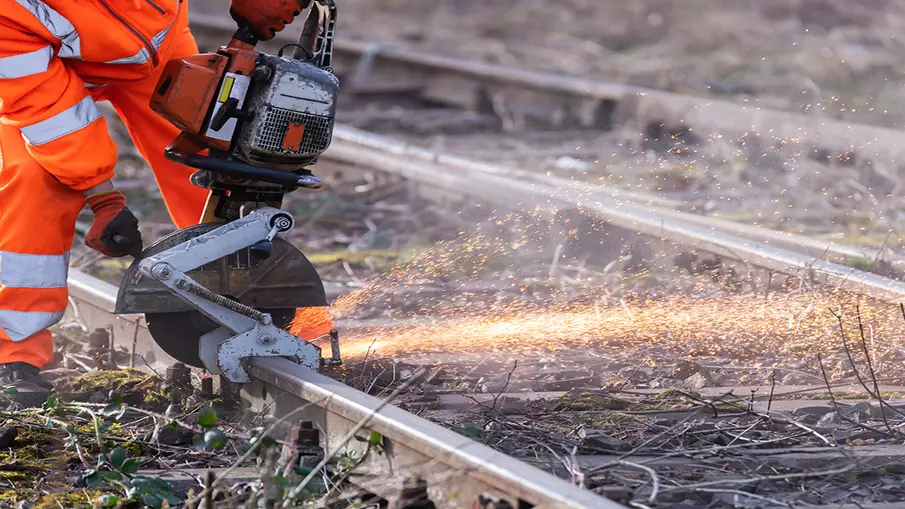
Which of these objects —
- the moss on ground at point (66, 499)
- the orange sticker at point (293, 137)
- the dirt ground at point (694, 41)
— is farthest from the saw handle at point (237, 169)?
the dirt ground at point (694, 41)

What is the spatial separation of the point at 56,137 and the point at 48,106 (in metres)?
0.11

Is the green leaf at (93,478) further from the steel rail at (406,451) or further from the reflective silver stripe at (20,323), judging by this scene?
the reflective silver stripe at (20,323)

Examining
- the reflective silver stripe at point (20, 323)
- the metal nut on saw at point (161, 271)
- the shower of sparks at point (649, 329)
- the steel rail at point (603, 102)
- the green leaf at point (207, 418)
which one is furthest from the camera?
the steel rail at point (603, 102)

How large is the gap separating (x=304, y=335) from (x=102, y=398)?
0.75m

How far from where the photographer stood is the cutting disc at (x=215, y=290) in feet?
14.4

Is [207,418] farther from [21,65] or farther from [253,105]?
[21,65]

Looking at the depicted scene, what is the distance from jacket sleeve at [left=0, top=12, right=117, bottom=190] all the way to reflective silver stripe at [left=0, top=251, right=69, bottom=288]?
0.31m

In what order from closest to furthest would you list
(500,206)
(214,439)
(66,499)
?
(66,499)
(214,439)
(500,206)

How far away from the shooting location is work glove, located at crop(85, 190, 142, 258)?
14.6 ft

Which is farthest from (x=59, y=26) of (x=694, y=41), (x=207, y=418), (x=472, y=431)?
(x=694, y=41)

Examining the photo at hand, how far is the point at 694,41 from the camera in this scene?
16422 mm

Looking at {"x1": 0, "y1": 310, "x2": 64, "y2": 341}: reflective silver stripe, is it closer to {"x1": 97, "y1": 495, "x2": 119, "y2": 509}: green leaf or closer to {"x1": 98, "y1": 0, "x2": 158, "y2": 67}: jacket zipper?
{"x1": 98, "y1": 0, "x2": 158, "y2": 67}: jacket zipper

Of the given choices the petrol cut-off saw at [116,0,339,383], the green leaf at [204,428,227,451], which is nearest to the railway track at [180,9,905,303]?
the petrol cut-off saw at [116,0,339,383]

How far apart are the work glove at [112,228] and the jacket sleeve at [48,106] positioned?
8cm
